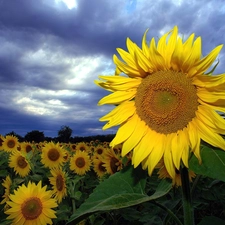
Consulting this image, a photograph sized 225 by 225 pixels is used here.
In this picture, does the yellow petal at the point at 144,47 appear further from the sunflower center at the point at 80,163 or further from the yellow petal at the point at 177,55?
the sunflower center at the point at 80,163

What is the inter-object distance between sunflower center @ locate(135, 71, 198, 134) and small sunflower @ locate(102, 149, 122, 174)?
3234 millimetres

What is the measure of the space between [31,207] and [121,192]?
2210 millimetres

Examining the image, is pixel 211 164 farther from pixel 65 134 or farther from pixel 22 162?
pixel 65 134

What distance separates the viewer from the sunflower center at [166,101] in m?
2.10

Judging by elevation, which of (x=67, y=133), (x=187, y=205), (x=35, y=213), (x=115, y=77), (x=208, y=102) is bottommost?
(x=35, y=213)

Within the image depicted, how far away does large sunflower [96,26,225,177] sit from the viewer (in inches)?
78.7

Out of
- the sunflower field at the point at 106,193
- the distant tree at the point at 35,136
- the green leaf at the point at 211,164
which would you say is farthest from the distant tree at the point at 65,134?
the green leaf at the point at 211,164

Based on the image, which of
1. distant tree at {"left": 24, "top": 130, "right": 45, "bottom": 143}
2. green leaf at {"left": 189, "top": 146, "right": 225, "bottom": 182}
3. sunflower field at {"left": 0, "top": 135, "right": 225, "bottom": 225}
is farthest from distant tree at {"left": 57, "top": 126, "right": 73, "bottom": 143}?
green leaf at {"left": 189, "top": 146, "right": 225, "bottom": 182}

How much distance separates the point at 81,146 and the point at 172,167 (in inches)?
282

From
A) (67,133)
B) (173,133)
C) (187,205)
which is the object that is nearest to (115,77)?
(173,133)

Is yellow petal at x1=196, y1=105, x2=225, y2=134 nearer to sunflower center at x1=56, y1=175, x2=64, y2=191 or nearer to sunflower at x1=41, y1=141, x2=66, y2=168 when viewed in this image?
sunflower center at x1=56, y1=175, x2=64, y2=191

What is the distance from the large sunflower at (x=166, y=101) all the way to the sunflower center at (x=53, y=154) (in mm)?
4387

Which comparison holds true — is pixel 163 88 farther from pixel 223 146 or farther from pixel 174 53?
pixel 223 146

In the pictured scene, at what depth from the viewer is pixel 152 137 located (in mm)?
2189
